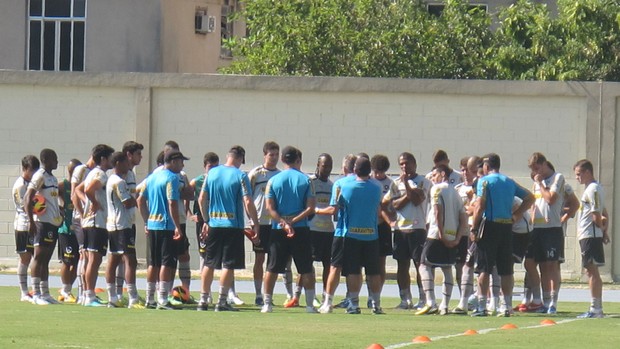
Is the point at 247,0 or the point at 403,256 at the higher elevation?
the point at 247,0

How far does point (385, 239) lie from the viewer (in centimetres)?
1816

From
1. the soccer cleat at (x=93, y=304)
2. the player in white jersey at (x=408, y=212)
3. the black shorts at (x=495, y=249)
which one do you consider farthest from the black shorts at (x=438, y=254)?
the soccer cleat at (x=93, y=304)

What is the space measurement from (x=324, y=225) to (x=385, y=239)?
921mm

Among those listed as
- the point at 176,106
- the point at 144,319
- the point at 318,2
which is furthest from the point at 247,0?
the point at 144,319

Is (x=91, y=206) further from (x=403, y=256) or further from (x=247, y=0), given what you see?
(x=247, y=0)

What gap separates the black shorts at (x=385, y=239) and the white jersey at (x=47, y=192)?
4.11 metres

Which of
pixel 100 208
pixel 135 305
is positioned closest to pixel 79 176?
pixel 100 208

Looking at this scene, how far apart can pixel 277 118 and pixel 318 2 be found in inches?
412

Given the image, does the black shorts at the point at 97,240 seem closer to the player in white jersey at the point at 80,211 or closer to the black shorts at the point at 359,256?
the player in white jersey at the point at 80,211

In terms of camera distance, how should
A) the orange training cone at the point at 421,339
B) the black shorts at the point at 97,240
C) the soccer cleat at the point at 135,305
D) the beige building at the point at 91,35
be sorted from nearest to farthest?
the orange training cone at the point at 421,339 < the soccer cleat at the point at 135,305 < the black shorts at the point at 97,240 < the beige building at the point at 91,35

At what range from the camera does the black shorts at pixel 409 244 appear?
57.5 feet

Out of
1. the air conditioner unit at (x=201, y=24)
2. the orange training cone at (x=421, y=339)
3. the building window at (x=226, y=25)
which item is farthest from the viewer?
the building window at (x=226, y=25)

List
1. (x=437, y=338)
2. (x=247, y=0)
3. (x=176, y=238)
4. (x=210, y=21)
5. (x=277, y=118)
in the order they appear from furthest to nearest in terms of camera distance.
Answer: (x=210, y=21)
(x=247, y=0)
(x=277, y=118)
(x=176, y=238)
(x=437, y=338)

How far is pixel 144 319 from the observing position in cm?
1498
